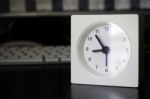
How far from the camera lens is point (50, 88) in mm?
792

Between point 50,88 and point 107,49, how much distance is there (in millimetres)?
173

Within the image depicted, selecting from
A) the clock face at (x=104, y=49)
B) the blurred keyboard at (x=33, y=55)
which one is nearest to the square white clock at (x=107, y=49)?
the clock face at (x=104, y=49)

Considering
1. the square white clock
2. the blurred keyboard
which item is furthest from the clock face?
the blurred keyboard

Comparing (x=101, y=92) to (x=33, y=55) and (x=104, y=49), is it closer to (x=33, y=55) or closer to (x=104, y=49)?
(x=104, y=49)

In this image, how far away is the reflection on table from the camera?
73cm

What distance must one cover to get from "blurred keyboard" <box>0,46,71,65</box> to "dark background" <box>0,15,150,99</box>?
0.07 ft

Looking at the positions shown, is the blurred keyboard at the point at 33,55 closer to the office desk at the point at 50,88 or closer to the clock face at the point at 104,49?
the office desk at the point at 50,88

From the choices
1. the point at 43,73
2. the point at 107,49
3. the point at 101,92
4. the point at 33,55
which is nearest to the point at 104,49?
the point at 107,49

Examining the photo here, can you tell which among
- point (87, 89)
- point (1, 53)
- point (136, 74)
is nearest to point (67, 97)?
point (87, 89)

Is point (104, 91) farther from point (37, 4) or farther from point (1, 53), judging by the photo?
point (37, 4)

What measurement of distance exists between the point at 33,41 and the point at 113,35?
1.95 ft

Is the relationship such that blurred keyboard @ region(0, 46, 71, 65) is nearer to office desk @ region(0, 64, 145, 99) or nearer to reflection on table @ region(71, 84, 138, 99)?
office desk @ region(0, 64, 145, 99)

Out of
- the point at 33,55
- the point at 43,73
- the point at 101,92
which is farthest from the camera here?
the point at 33,55

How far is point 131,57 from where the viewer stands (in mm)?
783
